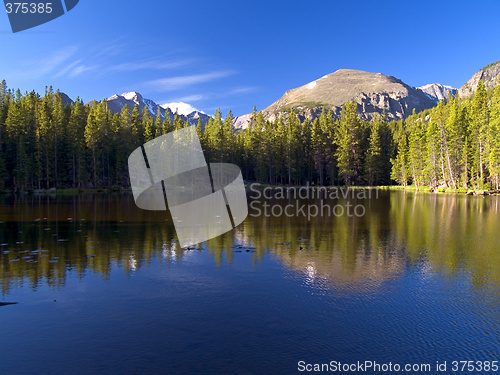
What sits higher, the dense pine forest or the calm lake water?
the dense pine forest

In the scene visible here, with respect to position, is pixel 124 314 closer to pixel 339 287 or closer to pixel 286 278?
pixel 286 278

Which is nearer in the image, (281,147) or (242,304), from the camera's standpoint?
(242,304)

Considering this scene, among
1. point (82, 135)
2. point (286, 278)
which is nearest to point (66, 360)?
point (286, 278)

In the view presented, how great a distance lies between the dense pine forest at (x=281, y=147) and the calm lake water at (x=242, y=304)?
55451 mm

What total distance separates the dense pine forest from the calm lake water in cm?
5545

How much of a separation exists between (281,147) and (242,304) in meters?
89.3

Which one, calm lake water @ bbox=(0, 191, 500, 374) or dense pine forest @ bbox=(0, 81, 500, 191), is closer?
calm lake water @ bbox=(0, 191, 500, 374)

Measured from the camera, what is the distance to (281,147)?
96.6 meters

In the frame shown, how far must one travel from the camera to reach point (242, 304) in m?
8.80

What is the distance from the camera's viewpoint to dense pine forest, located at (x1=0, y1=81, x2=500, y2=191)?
6712 centimetres

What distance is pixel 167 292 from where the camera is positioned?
978cm

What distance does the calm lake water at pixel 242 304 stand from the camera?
6.36m

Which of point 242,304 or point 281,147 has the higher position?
point 281,147

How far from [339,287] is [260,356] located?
14.7 feet
